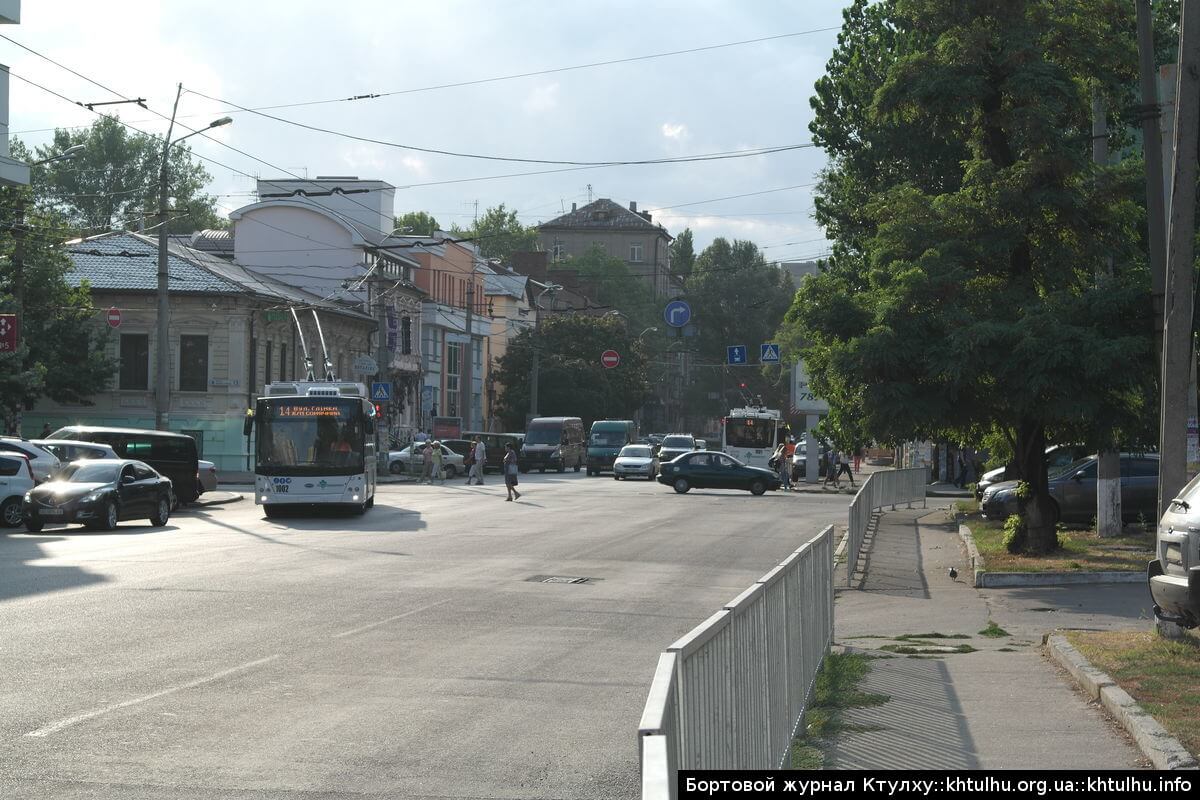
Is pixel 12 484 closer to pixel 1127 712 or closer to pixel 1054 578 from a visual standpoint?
pixel 1054 578

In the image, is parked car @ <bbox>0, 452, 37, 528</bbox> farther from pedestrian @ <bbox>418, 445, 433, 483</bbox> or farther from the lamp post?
pedestrian @ <bbox>418, 445, 433, 483</bbox>

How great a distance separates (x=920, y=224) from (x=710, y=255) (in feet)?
382

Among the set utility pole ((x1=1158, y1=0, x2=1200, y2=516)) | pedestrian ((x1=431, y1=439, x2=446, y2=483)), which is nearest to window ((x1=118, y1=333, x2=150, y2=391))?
pedestrian ((x1=431, y1=439, x2=446, y2=483))

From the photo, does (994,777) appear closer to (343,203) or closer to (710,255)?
(343,203)

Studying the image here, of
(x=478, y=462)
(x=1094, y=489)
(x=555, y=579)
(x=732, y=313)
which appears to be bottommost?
(x=555, y=579)

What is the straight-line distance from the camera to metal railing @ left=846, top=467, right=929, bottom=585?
23.0 meters

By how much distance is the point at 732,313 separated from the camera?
132 metres

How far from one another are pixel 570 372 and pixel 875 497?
6460 centimetres

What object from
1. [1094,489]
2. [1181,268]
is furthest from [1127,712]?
[1094,489]

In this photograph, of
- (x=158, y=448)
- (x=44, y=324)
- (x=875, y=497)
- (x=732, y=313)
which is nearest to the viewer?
(x=875, y=497)

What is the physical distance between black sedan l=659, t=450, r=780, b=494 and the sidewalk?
32.7m

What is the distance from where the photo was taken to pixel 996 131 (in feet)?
75.7

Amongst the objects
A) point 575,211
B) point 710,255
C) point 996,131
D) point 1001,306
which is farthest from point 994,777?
point 575,211

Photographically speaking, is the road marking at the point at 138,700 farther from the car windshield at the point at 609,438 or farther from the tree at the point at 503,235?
the tree at the point at 503,235
